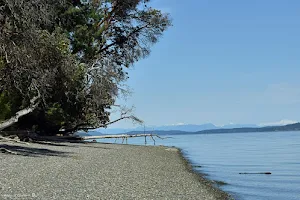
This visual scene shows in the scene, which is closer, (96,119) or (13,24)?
(13,24)

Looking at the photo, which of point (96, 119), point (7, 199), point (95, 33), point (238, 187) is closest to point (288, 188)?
point (238, 187)

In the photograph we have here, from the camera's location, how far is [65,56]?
2127cm

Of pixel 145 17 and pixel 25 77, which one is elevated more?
pixel 145 17

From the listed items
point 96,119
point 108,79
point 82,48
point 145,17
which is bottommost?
point 96,119

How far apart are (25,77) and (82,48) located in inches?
424

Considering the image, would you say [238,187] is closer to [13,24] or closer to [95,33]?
[13,24]

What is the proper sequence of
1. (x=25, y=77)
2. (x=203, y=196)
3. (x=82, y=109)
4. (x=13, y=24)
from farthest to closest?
(x=82, y=109) → (x=25, y=77) → (x=13, y=24) → (x=203, y=196)

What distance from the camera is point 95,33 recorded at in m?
30.7

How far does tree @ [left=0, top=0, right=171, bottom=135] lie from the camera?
15883 mm

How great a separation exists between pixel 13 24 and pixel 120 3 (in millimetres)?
18787

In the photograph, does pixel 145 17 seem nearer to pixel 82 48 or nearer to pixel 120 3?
pixel 120 3

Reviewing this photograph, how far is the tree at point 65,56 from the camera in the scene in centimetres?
1588

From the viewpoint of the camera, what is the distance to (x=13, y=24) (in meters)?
15.2

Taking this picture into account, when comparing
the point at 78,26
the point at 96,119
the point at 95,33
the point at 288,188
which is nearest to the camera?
the point at 288,188
